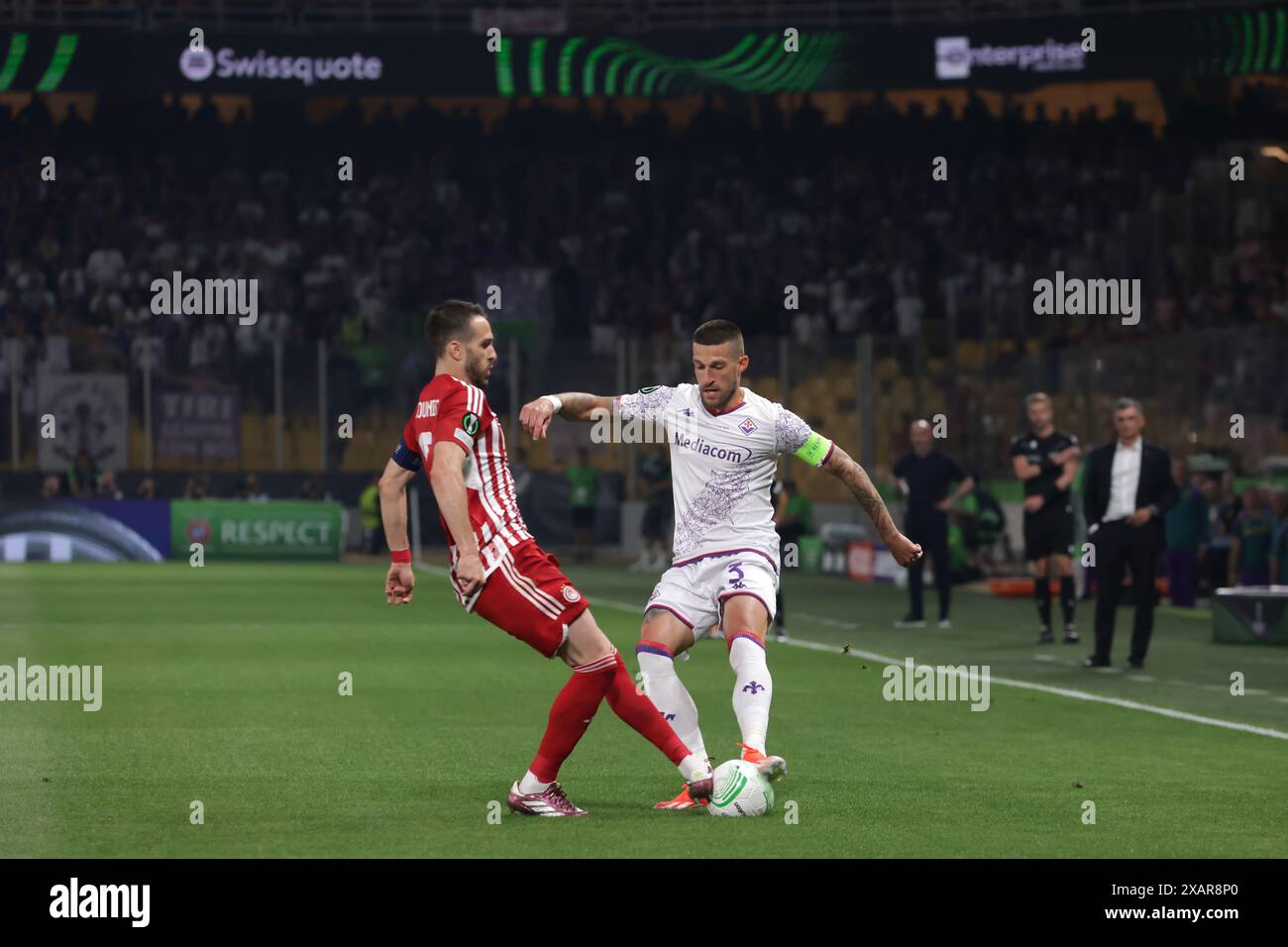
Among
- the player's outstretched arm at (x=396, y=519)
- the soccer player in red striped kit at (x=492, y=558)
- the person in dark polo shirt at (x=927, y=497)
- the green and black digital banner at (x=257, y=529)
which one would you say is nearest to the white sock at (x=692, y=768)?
the soccer player in red striped kit at (x=492, y=558)

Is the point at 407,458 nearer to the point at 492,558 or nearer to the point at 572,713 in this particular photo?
the point at 492,558

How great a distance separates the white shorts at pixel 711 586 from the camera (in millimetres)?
9828

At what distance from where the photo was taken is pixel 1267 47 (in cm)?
3931

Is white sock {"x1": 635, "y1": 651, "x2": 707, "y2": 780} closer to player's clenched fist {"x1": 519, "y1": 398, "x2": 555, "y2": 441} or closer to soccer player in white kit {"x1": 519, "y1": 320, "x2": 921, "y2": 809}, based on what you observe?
soccer player in white kit {"x1": 519, "y1": 320, "x2": 921, "y2": 809}

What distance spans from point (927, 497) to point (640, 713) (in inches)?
522

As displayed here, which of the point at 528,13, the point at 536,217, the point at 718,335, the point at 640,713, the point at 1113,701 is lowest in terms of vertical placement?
the point at 1113,701

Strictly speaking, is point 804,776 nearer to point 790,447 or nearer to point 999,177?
point 790,447

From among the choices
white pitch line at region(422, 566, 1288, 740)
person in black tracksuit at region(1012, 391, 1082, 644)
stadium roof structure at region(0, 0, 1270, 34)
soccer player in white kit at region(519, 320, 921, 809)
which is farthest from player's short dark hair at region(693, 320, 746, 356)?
stadium roof structure at region(0, 0, 1270, 34)

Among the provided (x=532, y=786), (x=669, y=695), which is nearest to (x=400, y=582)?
(x=532, y=786)

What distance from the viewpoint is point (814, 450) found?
385 inches

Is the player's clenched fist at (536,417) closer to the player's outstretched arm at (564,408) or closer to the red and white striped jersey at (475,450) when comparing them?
the player's outstretched arm at (564,408)

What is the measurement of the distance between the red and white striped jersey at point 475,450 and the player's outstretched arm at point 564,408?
0.50 ft

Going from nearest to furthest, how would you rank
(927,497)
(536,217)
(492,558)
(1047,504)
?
(492,558), (1047,504), (927,497), (536,217)
